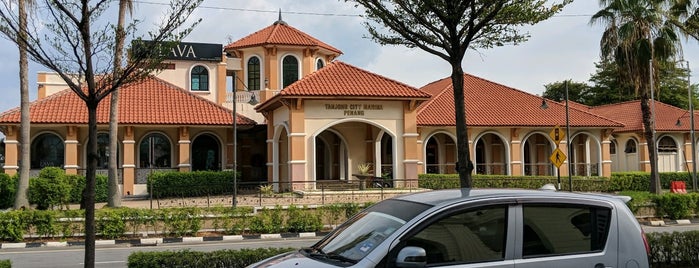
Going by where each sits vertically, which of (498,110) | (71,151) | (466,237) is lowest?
(466,237)

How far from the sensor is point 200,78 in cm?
Answer: 3503

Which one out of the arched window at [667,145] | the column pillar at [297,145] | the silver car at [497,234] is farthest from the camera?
the arched window at [667,145]

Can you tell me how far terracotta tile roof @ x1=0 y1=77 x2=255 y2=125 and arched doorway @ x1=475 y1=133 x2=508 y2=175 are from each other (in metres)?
13.4

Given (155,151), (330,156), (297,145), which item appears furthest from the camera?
(330,156)

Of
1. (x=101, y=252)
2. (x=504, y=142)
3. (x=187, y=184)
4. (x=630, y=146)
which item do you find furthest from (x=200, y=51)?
(x=630, y=146)

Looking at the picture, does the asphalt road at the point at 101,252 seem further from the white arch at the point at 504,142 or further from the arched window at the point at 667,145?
the arched window at the point at 667,145

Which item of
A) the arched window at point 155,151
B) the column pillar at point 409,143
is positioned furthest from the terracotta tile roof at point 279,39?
the column pillar at point 409,143

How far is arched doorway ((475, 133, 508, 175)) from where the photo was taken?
34.1 m

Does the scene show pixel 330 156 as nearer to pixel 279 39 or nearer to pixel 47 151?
pixel 279 39

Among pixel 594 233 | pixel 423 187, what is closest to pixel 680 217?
pixel 423 187

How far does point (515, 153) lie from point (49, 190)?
22698 mm

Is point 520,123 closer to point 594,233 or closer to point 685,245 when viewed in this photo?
point 685,245

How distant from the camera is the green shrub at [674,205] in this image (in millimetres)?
19500

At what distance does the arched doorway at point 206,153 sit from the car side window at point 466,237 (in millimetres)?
26299
